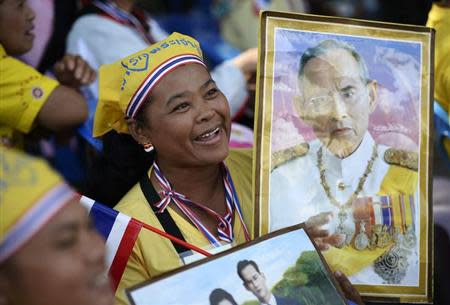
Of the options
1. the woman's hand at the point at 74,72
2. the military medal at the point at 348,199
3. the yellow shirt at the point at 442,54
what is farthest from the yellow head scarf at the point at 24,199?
the yellow shirt at the point at 442,54

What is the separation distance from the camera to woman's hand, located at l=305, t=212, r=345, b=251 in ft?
7.66

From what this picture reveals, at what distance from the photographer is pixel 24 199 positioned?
1.42 metres

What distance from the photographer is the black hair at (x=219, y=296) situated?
1865mm

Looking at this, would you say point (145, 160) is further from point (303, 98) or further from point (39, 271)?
point (39, 271)

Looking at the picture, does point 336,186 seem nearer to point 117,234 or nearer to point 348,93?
point 348,93

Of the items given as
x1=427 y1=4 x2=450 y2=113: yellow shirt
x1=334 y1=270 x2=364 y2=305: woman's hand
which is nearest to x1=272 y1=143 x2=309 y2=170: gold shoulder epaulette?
x1=334 y1=270 x2=364 y2=305: woman's hand

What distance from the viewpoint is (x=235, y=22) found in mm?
4988

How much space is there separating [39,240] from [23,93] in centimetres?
144

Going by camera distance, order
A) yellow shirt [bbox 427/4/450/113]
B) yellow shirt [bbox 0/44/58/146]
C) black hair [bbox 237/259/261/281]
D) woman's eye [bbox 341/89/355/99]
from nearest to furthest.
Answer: black hair [bbox 237/259/261/281] < woman's eye [bbox 341/89/355/99] < yellow shirt [bbox 0/44/58/146] < yellow shirt [bbox 427/4/450/113]

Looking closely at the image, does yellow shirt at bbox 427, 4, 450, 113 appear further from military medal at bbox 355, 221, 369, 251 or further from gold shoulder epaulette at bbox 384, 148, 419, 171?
military medal at bbox 355, 221, 369, 251

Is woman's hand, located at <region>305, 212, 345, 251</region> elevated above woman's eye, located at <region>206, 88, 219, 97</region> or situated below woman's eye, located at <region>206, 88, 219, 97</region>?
below

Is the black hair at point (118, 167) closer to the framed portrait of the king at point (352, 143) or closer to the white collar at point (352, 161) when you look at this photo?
the framed portrait of the king at point (352, 143)

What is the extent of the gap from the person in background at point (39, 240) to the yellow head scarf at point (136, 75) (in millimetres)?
876

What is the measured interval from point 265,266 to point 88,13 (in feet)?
6.29
